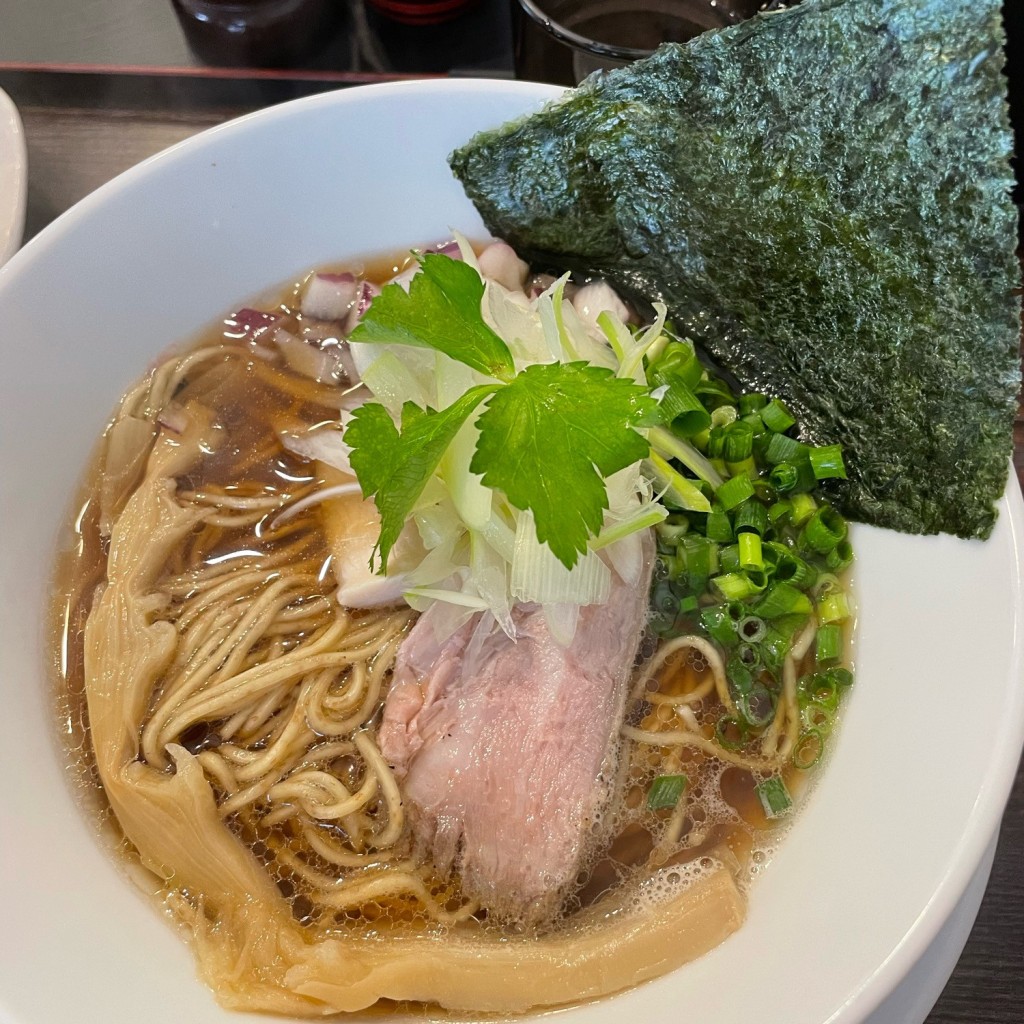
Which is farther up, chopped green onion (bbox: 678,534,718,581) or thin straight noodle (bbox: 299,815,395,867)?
chopped green onion (bbox: 678,534,718,581)

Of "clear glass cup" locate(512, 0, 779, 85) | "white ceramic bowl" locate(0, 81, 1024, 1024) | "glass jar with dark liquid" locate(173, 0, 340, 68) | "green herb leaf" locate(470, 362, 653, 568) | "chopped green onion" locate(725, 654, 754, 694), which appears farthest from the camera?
"glass jar with dark liquid" locate(173, 0, 340, 68)

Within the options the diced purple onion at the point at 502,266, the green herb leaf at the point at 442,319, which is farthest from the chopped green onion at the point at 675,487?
the diced purple onion at the point at 502,266

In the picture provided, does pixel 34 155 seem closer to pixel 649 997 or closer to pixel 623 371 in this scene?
pixel 623 371

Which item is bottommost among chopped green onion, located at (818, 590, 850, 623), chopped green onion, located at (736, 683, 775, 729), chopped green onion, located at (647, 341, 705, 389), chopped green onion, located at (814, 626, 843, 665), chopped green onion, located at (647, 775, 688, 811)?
chopped green onion, located at (647, 775, 688, 811)

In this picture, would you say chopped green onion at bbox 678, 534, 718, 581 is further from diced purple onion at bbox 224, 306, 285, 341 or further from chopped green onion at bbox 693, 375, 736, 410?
diced purple onion at bbox 224, 306, 285, 341

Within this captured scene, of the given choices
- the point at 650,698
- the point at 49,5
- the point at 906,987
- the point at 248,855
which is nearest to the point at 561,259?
the point at 650,698

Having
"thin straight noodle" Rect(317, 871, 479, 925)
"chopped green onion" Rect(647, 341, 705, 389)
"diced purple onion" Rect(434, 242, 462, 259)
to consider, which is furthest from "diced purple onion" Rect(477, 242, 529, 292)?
"thin straight noodle" Rect(317, 871, 479, 925)

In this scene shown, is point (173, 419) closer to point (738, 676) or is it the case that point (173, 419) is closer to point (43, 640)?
point (43, 640)

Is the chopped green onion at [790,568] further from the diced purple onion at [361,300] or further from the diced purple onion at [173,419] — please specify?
the diced purple onion at [173,419]
